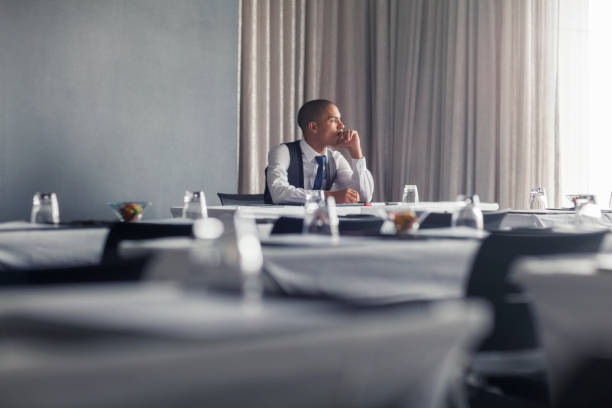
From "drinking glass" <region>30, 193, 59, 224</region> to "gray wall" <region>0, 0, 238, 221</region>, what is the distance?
1.78 metres

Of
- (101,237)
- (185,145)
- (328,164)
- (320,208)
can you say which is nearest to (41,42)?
(185,145)

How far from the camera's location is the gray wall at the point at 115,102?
3.70 meters

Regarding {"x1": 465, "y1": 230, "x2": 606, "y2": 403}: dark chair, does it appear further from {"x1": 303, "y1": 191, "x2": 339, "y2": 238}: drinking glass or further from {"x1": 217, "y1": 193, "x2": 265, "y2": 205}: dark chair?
{"x1": 217, "y1": 193, "x2": 265, "y2": 205}: dark chair

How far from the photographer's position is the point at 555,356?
78 cm

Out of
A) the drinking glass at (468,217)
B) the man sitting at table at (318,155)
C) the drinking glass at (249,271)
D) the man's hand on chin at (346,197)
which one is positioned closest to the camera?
the drinking glass at (249,271)

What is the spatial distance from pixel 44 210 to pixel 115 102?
2.12 metres

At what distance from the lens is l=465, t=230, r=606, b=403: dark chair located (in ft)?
4.59

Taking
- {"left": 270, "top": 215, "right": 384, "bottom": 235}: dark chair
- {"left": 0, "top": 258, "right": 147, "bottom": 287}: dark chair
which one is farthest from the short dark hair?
{"left": 0, "top": 258, "right": 147, "bottom": 287}: dark chair

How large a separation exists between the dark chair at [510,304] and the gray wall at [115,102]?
10.0 ft

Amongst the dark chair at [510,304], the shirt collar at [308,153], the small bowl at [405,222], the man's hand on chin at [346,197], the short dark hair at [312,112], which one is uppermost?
the short dark hair at [312,112]

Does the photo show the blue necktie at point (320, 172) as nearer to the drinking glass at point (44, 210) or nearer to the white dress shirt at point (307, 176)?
the white dress shirt at point (307, 176)

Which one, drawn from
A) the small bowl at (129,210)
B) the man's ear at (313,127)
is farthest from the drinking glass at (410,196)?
the small bowl at (129,210)

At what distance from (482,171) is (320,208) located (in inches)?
139

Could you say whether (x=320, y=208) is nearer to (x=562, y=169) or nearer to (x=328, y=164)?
(x=328, y=164)
